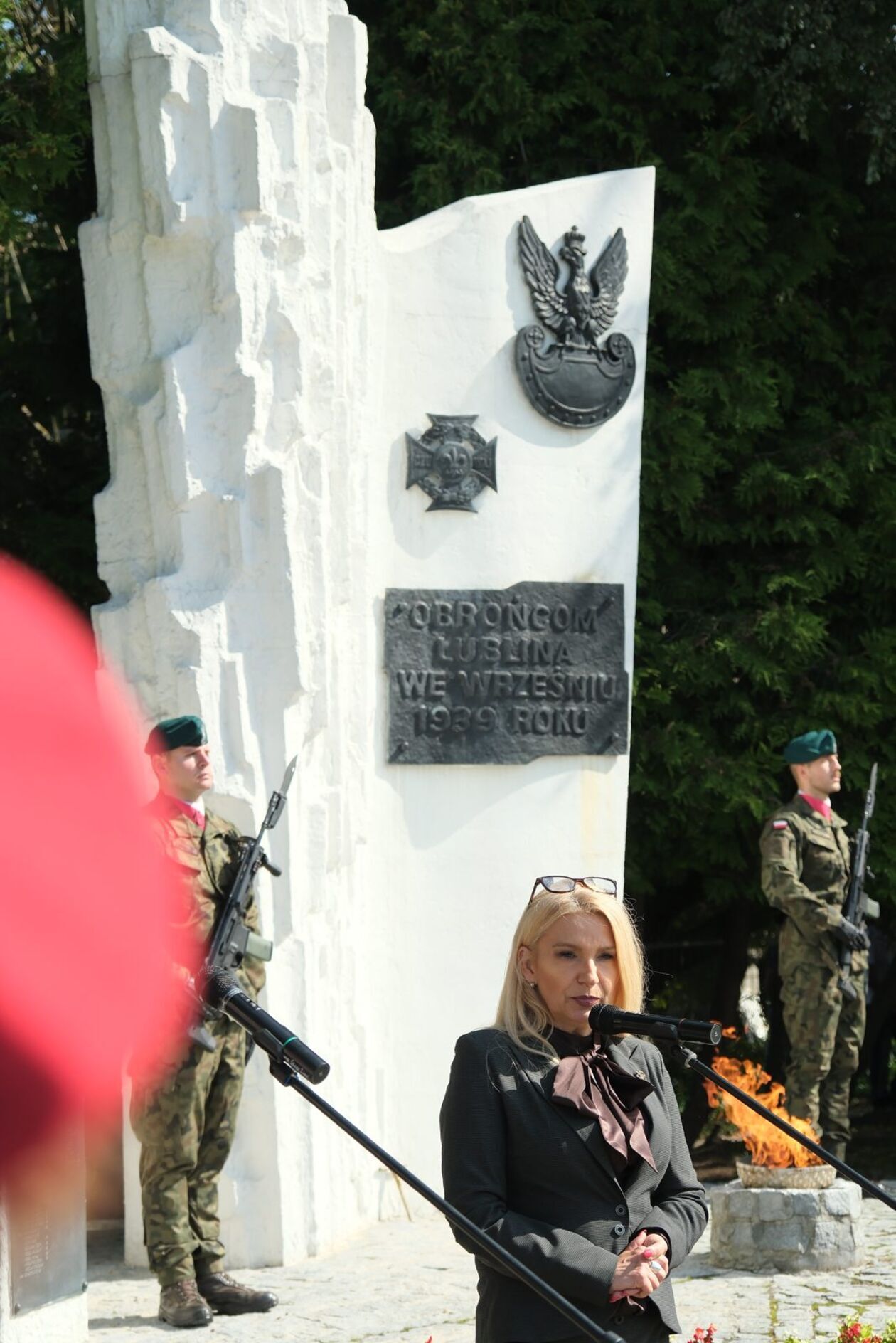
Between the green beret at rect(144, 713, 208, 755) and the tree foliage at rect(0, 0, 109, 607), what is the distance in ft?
13.0

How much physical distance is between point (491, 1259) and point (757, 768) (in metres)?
7.00

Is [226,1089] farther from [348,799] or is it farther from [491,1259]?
[491,1259]

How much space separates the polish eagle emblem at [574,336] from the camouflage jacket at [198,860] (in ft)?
9.74

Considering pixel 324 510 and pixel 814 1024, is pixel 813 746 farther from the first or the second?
pixel 324 510

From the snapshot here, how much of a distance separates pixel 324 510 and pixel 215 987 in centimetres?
459

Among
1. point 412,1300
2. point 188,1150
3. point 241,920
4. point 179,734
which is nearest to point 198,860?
point 241,920

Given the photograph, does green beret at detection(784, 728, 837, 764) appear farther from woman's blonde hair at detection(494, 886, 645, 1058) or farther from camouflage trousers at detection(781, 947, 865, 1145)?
woman's blonde hair at detection(494, 886, 645, 1058)

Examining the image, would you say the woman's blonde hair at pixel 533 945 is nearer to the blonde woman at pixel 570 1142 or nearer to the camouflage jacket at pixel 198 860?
the blonde woman at pixel 570 1142

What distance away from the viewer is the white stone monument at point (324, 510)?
6.52 metres

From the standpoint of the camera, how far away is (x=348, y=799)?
24.1 feet

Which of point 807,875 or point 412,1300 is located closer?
point 412,1300

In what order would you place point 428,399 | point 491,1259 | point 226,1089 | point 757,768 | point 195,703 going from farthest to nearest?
point 757,768 → point 428,399 → point 195,703 → point 226,1089 → point 491,1259

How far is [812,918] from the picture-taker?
786cm

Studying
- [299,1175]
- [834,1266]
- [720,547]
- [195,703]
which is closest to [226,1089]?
[299,1175]
